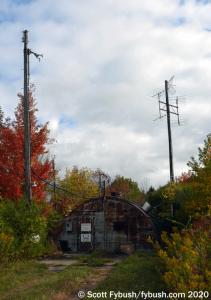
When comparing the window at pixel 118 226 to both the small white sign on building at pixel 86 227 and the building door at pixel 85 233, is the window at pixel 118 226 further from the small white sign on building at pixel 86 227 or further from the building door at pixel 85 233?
the small white sign on building at pixel 86 227

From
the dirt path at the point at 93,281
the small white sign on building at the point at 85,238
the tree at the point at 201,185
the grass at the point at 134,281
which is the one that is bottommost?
the dirt path at the point at 93,281

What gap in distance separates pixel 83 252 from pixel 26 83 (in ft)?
40.5

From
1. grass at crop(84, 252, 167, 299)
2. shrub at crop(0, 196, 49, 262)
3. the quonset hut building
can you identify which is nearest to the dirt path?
grass at crop(84, 252, 167, 299)

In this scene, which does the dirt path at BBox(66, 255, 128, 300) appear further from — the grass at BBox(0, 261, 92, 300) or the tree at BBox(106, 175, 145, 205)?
the tree at BBox(106, 175, 145, 205)

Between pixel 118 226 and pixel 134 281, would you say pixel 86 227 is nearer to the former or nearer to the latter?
pixel 118 226

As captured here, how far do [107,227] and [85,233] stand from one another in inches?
67.3

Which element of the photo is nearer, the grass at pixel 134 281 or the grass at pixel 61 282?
the grass at pixel 61 282

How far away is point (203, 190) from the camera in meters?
15.5

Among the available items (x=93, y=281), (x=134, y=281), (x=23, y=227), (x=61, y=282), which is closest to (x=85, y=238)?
(x=23, y=227)

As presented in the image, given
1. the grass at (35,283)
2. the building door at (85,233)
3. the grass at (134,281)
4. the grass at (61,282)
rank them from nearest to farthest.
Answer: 1. the grass at (35,283)
2. the grass at (61,282)
3. the grass at (134,281)
4. the building door at (85,233)

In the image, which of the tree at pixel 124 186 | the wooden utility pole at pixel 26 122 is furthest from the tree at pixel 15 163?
the tree at pixel 124 186

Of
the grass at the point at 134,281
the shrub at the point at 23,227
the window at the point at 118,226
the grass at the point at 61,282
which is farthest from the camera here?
the window at the point at 118,226

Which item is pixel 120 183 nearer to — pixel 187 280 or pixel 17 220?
pixel 17 220

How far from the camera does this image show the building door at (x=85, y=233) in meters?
19.2
